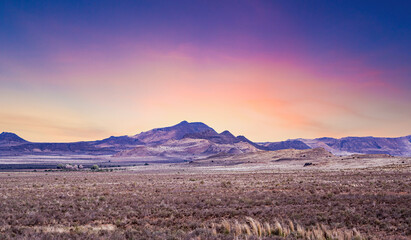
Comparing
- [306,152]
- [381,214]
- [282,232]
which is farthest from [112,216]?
[306,152]

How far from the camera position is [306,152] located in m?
124

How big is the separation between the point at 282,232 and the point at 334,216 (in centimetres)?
454

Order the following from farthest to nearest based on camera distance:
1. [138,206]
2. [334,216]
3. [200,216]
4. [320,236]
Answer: [138,206]
[200,216]
[334,216]
[320,236]

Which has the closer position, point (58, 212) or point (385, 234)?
point (385, 234)

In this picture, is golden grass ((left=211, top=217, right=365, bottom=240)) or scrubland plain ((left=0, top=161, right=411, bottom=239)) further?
scrubland plain ((left=0, top=161, right=411, bottom=239))

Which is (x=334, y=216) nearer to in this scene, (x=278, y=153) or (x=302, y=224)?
(x=302, y=224)

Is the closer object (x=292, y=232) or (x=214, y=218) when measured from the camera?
(x=292, y=232)

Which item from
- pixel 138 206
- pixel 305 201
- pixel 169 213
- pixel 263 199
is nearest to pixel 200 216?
pixel 169 213

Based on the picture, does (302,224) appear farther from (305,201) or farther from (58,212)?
(58,212)

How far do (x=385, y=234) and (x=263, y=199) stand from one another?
978 cm

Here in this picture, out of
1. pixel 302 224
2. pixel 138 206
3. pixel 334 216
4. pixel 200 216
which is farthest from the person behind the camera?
pixel 138 206

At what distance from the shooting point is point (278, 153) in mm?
135000

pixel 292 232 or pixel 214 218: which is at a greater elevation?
pixel 292 232

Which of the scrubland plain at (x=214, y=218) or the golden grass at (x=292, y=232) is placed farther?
the scrubland plain at (x=214, y=218)
